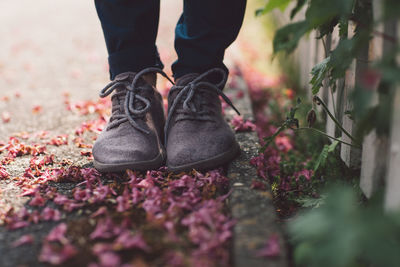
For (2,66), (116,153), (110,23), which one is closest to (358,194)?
(116,153)

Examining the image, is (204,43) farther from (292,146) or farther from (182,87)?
(292,146)

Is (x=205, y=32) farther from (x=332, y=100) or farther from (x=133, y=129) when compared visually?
(x=332, y=100)

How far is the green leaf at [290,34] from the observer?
101 cm

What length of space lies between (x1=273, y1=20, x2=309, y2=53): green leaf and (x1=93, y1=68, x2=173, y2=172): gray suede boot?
529mm

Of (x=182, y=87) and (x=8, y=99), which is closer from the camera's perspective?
(x=182, y=87)

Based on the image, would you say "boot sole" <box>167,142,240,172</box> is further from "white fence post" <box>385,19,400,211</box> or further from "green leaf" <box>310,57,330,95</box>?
"white fence post" <box>385,19,400,211</box>

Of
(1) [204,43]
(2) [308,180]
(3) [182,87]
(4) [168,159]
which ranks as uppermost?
(1) [204,43]

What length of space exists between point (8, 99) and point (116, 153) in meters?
1.35

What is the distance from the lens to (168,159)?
1.38 metres

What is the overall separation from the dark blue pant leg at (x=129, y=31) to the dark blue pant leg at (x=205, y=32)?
10 centimetres

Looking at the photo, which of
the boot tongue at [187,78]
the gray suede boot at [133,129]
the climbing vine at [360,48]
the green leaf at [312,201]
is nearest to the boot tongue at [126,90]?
the gray suede boot at [133,129]

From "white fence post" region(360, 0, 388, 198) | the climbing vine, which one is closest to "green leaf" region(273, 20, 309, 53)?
the climbing vine

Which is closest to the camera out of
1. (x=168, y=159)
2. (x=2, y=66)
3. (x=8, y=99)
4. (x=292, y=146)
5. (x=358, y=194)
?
(x=358, y=194)

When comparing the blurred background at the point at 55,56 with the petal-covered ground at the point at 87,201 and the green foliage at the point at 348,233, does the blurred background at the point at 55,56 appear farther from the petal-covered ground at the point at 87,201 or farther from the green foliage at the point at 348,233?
the green foliage at the point at 348,233
